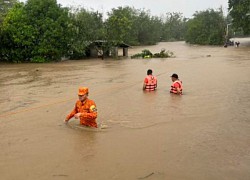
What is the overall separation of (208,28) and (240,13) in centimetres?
1894

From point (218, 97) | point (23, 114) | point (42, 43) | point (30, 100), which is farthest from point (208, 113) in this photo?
point (42, 43)

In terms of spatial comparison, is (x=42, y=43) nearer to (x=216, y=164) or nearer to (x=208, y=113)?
(x=208, y=113)

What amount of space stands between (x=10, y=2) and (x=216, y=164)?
64004 millimetres

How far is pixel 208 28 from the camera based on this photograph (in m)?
69.9

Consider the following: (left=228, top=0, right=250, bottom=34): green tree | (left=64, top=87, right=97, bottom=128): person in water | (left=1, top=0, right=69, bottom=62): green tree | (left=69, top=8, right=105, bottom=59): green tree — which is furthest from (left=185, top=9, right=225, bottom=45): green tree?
(left=64, top=87, right=97, bottom=128): person in water

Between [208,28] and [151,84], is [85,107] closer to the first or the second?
[151,84]

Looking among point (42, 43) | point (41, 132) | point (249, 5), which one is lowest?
point (41, 132)

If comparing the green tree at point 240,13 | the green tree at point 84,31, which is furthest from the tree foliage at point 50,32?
the green tree at point 240,13

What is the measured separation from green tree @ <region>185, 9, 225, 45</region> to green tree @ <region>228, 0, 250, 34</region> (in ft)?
35.1

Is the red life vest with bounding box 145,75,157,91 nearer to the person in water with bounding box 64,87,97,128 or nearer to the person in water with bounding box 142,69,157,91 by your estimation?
the person in water with bounding box 142,69,157,91

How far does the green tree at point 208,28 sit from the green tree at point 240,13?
10713 mm

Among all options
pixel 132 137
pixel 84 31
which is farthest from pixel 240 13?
pixel 132 137

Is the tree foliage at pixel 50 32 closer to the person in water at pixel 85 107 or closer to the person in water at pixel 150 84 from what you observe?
the person in water at pixel 150 84

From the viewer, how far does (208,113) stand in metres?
10.1
